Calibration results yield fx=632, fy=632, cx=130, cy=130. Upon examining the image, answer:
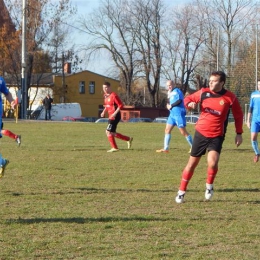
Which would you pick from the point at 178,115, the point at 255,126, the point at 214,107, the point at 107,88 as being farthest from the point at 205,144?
the point at 107,88

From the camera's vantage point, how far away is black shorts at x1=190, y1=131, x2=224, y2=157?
833cm

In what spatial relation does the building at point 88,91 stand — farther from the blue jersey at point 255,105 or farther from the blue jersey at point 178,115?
the blue jersey at point 255,105

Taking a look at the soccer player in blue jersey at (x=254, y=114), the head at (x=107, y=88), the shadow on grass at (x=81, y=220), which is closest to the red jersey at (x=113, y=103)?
the head at (x=107, y=88)

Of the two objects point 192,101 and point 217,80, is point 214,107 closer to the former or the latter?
point 192,101

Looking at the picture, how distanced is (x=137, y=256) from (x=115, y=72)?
61.6 metres

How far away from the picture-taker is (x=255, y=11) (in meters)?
55.1

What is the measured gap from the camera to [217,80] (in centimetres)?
808

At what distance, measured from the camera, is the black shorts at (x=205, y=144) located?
8.33m

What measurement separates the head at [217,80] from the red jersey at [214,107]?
13 cm

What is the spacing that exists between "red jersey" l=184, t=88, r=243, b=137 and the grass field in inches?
39.0

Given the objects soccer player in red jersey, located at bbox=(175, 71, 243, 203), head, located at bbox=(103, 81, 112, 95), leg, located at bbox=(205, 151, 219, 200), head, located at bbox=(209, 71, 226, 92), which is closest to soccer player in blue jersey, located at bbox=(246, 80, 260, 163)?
head, located at bbox=(103, 81, 112, 95)

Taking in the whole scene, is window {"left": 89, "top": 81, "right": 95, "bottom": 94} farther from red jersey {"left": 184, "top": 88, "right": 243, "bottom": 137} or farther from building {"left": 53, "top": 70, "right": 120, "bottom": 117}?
red jersey {"left": 184, "top": 88, "right": 243, "bottom": 137}

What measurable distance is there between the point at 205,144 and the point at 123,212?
4.93ft

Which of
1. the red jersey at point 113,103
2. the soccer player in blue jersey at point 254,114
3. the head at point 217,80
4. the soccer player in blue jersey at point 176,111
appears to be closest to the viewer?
the head at point 217,80
